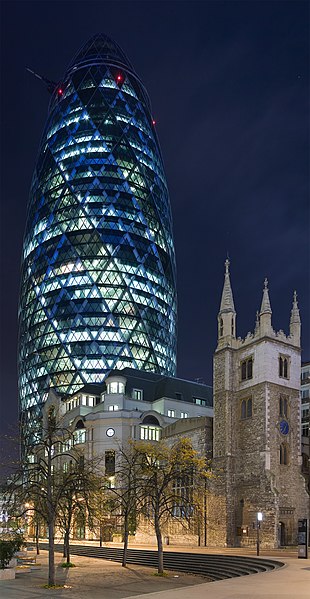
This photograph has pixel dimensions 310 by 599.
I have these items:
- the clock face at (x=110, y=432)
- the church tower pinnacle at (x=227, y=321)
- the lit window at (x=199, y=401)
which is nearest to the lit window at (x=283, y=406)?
the church tower pinnacle at (x=227, y=321)

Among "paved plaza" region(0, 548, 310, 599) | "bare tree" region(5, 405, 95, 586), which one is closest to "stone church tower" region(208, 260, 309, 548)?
"paved plaza" region(0, 548, 310, 599)

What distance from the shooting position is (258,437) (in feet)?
200

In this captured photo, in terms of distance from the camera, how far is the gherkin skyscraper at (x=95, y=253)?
427 feet

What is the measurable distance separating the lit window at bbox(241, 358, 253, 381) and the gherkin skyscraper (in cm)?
6508

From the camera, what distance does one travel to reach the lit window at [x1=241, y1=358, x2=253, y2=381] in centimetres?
6400

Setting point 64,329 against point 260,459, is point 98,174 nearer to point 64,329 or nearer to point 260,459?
point 64,329

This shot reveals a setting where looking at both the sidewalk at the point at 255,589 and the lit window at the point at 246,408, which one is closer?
the sidewalk at the point at 255,589

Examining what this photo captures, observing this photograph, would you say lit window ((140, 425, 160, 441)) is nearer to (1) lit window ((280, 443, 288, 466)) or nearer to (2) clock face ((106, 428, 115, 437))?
(2) clock face ((106, 428, 115, 437))

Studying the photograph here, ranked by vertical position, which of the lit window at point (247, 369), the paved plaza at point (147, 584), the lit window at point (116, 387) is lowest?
the paved plaza at point (147, 584)

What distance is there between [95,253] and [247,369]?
73.7 meters

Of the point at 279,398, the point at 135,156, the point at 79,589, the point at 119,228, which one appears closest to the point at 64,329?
the point at 119,228

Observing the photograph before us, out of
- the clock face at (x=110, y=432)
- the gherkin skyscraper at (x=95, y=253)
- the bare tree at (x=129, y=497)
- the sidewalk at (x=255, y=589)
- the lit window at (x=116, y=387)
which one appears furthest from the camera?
the gherkin skyscraper at (x=95, y=253)

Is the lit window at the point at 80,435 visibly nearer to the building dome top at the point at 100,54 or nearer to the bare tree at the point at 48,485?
the bare tree at the point at 48,485

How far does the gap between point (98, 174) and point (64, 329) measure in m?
33.5
